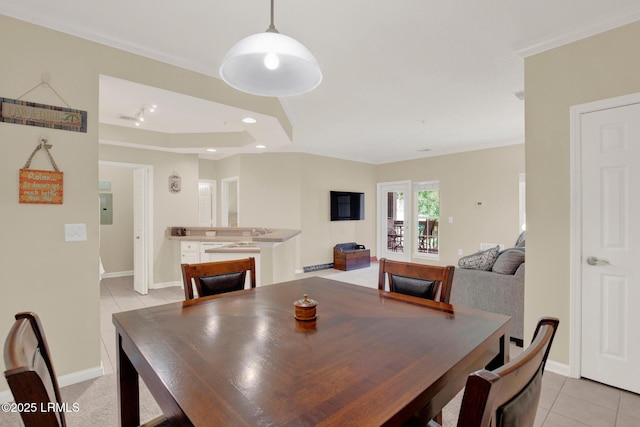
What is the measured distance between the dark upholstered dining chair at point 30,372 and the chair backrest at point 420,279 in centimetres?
149

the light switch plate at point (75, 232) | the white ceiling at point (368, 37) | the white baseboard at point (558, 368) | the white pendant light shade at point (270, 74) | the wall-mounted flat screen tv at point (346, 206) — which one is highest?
the white ceiling at point (368, 37)

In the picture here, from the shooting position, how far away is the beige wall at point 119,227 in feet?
19.4

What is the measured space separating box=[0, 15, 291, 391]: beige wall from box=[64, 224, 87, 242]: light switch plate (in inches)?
1.0

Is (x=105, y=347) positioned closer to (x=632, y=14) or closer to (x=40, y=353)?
(x=40, y=353)

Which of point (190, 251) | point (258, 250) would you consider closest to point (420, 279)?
point (258, 250)

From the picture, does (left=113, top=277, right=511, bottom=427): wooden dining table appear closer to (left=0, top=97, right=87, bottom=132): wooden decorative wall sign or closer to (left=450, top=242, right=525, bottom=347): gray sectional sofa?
(left=0, top=97, right=87, bottom=132): wooden decorative wall sign

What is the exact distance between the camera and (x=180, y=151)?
17.0 feet

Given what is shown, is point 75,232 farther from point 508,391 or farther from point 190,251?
point 190,251

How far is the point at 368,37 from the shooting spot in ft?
7.71

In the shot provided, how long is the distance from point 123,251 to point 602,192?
700 centimetres

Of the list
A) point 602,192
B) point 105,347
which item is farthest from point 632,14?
point 105,347

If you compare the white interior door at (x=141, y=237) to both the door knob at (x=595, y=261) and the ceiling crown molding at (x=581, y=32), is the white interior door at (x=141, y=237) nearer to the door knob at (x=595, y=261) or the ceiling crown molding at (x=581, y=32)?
the ceiling crown molding at (x=581, y=32)

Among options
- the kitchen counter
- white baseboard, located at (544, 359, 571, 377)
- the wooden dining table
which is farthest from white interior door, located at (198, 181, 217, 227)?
white baseboard, located at (544, 359, 571, 377)

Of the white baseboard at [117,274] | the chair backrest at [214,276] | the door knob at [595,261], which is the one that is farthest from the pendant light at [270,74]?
the white baseboard at [117,274]
